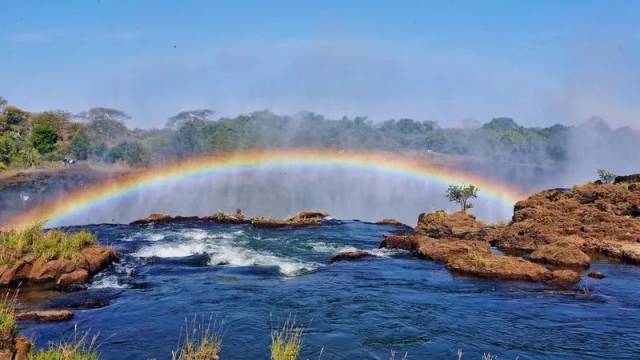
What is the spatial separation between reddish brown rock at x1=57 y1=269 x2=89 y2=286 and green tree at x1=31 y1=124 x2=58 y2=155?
2911 inches

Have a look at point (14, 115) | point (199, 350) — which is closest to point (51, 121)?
point (14, 115)

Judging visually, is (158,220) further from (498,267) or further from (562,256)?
(562,256)

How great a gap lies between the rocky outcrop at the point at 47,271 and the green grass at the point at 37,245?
1.49 feet

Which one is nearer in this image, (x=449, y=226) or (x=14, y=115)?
(x=449, y=226)

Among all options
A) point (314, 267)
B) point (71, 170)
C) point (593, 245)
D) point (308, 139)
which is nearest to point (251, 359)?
point (314, 267)

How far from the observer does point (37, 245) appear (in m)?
23.1

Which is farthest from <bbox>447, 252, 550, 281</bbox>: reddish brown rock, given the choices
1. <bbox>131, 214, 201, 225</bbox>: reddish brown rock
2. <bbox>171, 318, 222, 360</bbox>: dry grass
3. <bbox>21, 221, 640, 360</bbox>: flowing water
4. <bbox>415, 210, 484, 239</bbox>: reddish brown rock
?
<bbox>131, 214, 201, 225</bbox>: reddish brown rock

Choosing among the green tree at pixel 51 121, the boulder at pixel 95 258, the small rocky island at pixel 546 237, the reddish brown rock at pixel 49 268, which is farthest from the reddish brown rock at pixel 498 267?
the green tree at pixel 51 121

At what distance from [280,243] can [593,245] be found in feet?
61.2

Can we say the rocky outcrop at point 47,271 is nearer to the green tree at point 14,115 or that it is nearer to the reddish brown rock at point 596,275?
the reddish brown rock at point 596,275

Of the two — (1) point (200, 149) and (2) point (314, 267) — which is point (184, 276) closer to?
(2) point (314, 267)

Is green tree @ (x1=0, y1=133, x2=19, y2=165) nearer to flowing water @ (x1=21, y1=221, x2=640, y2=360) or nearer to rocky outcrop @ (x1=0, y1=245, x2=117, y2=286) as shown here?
flowing water @ (x1=21, y1=221, x2=640, y2=360)

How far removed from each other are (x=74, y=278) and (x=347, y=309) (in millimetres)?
11213

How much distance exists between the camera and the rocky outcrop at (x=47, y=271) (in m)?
20.7
